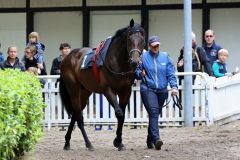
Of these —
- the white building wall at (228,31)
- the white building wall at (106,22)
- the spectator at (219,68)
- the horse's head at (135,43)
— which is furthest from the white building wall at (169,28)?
the horse's head at (135,43)

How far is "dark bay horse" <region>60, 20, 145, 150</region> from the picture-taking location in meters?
10.9

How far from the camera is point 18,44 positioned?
20.4m

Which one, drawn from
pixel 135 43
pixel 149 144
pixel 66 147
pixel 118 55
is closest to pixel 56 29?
pixel 66 147

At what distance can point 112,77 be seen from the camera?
446 inches

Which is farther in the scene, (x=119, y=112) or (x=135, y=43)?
(x=119, y=112)

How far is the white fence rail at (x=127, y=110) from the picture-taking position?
1516 centimetres

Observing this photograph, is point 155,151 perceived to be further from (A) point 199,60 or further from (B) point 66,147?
(A) point 199,60

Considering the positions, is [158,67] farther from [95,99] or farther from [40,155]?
[95,99]

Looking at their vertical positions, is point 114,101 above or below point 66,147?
above

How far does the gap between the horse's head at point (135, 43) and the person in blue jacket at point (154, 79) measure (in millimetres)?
305

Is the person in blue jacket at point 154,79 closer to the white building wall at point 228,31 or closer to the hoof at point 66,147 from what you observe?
the hoof at point 66,147

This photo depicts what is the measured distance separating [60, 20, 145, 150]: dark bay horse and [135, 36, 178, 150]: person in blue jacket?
236 millimetres

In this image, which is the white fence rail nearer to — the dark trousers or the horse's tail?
the horse's tail

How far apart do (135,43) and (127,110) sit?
4.72 metres
